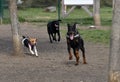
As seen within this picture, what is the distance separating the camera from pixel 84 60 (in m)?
12.4

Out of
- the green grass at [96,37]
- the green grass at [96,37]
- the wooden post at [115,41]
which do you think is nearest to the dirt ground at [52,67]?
the green grass at [96,37]

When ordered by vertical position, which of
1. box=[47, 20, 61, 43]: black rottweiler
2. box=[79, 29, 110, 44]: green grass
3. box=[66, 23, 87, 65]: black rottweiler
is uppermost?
box=[66, 23, 87, 65]: black rottweiler

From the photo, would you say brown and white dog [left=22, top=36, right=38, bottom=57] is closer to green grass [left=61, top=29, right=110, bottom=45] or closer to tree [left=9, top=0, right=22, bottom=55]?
tree [left=9, top=0, right=22, bottom=55]

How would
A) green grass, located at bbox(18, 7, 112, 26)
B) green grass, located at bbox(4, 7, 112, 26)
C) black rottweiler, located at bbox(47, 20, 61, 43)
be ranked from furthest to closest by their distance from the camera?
green grass, located at bbox(18, 7, 112, 26) < green grass, located at bbox(4, 7, 112, 26) < black rottweiler, located at bbox(47, 20, 61, 43)

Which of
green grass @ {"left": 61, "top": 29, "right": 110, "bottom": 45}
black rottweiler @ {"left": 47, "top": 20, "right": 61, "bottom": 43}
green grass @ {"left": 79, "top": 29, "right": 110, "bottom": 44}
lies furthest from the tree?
green grass @ {"left": 79, "top": 29, "right": 110, "bottom": 44}

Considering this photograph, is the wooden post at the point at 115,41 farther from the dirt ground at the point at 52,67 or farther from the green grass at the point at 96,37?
the green grass at the point at 96,37

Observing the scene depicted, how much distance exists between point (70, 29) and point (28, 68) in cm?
136

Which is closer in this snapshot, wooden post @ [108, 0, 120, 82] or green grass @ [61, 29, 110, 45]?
wooden post @ [108, 0, 120, 82]

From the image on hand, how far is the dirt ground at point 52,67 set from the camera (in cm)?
1031

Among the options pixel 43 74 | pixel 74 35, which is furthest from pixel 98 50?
pixel 43 74

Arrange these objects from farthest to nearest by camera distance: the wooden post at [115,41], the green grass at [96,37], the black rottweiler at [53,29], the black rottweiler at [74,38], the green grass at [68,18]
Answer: the green grass at [68,18], the green grass at [96,37], the black rottweiler at [53,29], the black rottweiler at [74,38], the wooden post at [115,41]

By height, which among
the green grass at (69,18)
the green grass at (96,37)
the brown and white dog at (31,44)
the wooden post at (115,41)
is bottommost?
the green grass at (69,18)

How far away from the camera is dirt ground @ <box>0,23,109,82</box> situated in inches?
406

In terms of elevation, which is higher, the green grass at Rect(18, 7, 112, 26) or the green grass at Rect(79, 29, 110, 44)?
the green grass at Rect(79, 29, 110, 44)
